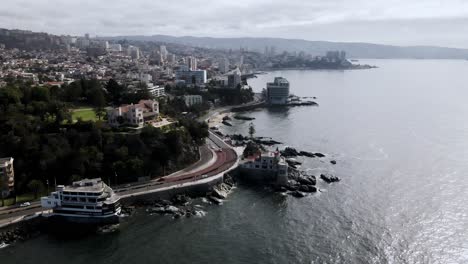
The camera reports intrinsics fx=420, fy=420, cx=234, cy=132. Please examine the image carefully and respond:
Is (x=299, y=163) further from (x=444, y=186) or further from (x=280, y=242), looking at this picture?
(x=280, y=242)

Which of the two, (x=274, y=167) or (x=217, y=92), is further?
(x=217, y=92)

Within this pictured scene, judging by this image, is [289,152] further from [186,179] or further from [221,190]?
[186,179]

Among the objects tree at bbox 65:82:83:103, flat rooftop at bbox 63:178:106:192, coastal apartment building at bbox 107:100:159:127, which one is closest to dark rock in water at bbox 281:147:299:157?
coastal apartment building at bbox 107:100:159:127

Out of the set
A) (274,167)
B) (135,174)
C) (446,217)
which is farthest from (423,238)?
(135,174)

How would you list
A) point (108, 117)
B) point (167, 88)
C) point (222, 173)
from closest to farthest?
point (222, 173) → point (108, 117) → point (167, 88)

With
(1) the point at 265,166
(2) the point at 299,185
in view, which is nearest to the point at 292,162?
(1) the point at 265,166

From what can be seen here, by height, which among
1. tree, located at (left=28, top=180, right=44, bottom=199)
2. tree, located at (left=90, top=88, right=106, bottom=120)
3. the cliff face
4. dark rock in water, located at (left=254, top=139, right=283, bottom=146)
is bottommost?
dark rock in water, located at (left=254, top=139, right=283, bottom=146)

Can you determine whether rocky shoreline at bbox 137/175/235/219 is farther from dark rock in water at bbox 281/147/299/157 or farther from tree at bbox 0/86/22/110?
tree at bbox 0/86/22/110
